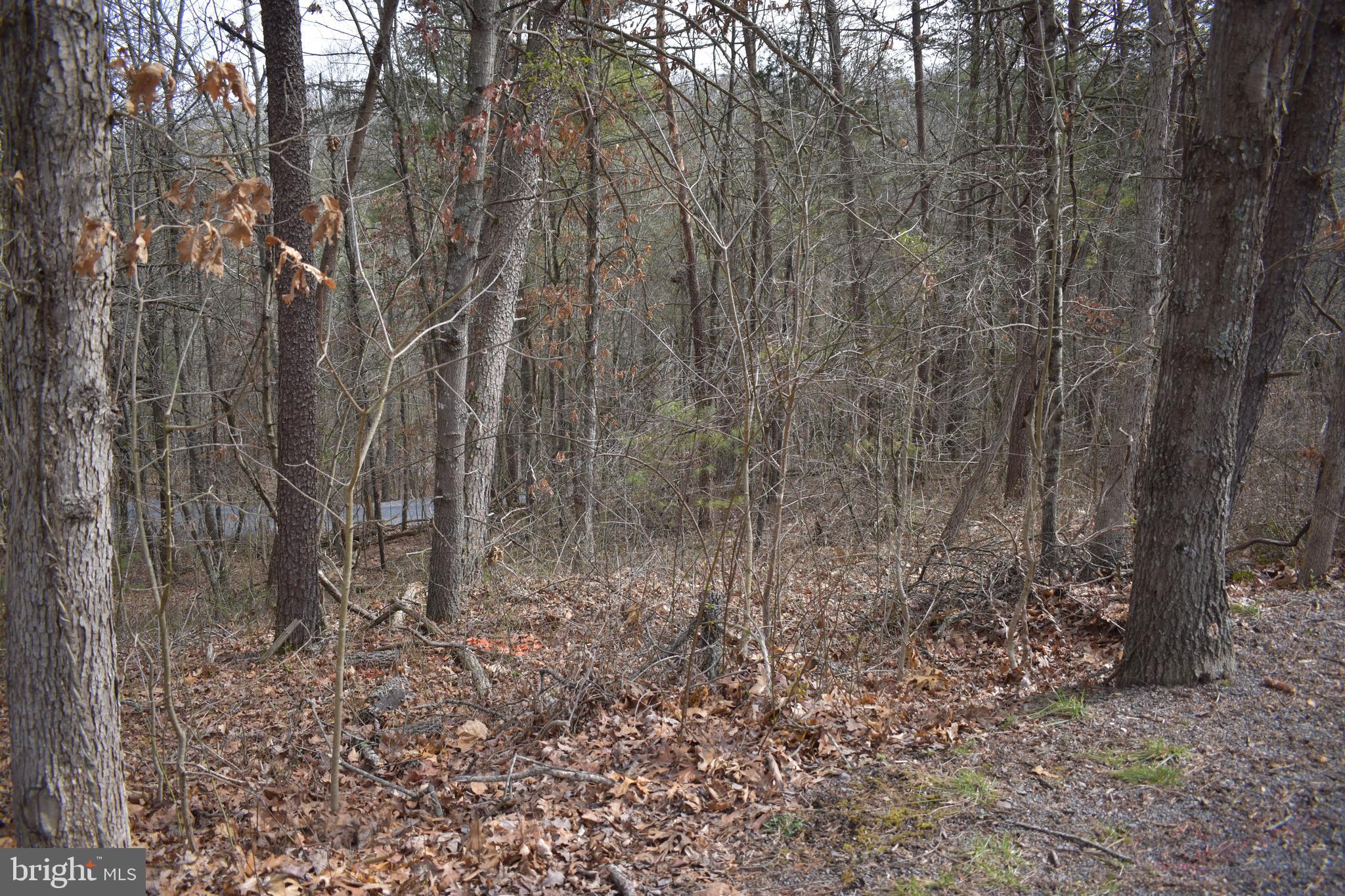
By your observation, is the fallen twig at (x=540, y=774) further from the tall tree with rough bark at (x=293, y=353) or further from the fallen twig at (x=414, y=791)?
the tall tree with rough bark at (x=293, y=353)

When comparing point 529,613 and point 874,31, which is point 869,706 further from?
point 874,31

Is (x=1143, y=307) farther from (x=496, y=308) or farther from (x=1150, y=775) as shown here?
(x=496, y=308)

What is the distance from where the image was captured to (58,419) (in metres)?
3.25

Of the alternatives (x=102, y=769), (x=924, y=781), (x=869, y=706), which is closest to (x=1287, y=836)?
(x=924, y=781)

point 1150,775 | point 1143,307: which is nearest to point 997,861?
point 1150,775

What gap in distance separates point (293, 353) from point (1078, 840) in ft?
21.6

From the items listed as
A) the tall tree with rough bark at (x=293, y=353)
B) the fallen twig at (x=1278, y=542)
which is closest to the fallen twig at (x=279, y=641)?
the tall tree with rough bark at (x=293, y=353)

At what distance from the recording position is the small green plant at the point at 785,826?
12.7 feet

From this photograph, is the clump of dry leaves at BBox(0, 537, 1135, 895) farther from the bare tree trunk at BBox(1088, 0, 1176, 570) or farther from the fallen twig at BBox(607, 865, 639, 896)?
the bare tree trunk at BBox(1088, 0, 1176, 570)

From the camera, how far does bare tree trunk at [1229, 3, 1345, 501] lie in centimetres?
551

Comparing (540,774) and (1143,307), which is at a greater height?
(1143,307)

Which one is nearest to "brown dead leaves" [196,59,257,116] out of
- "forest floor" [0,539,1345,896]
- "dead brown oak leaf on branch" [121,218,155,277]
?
"dead brown oak leaf on branch" [121,218,155,277]

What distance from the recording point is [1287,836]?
3.17 meters

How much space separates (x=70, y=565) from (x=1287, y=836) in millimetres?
4966
